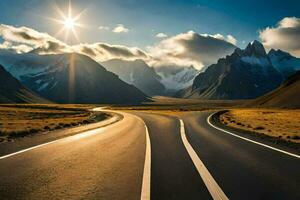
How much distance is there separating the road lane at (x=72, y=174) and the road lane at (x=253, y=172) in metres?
2.21

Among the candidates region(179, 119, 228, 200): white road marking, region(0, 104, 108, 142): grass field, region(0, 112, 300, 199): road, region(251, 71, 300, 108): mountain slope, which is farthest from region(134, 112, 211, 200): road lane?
region(251, 71, 300, 108): mountain slope

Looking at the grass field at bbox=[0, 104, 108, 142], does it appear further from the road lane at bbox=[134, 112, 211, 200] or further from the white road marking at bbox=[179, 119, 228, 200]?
the white road marking at bbox=[179, 119, 228, 200]

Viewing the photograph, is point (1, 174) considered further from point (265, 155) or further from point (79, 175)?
point (265, 155)

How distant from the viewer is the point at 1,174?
28.3ft

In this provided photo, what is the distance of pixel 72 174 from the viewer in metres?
8.91

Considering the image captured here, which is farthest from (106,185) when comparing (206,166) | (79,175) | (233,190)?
(206,166)

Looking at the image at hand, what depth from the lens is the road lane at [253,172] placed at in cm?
735

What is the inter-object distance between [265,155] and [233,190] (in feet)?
19.4

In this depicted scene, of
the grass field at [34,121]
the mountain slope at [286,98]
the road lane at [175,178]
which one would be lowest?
the grass field at [34,121]

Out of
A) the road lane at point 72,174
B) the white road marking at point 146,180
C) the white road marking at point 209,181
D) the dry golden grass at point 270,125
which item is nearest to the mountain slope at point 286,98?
the dry golden grass at point 270,125

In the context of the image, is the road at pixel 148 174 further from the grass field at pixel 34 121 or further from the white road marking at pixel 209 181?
the grass field at pixel 34 121

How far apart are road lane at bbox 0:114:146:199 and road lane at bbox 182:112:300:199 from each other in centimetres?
221

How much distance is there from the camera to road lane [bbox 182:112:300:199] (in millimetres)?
7348

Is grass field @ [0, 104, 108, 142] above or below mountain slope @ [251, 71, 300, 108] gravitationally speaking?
below
